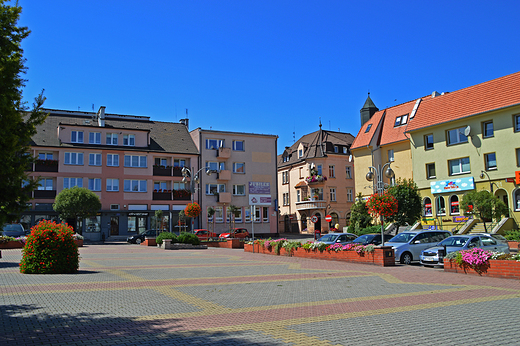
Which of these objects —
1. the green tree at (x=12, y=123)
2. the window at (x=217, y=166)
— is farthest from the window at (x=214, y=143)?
the green tree at (x=12, y=123)

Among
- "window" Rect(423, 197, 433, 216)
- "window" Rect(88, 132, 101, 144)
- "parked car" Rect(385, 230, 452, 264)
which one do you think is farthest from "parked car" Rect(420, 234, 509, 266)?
"window" Rect(88, 132, 101, 144)

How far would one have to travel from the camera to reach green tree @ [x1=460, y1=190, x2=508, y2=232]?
3353cm

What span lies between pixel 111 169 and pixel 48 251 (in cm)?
3835

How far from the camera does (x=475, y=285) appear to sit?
503 inches

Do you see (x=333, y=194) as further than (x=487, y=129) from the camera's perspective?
Yes

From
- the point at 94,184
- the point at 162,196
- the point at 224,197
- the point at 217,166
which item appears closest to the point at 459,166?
the point at 224,197

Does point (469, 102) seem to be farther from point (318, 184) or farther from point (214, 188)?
point (214, 188)

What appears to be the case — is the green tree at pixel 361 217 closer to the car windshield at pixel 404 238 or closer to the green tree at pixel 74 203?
the car windshield at pixel 404 238

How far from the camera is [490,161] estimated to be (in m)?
36.8

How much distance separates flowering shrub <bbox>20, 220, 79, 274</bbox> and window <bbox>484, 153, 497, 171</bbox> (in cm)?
3289

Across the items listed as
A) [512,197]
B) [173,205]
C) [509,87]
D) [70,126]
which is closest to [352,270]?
[512,197]

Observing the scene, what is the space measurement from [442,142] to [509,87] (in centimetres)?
700

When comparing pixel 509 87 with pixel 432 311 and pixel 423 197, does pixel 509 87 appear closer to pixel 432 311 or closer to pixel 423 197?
pixel 423 197

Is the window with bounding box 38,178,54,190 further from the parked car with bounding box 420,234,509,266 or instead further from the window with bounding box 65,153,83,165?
the parked car with bounding box 420,234,509,266
